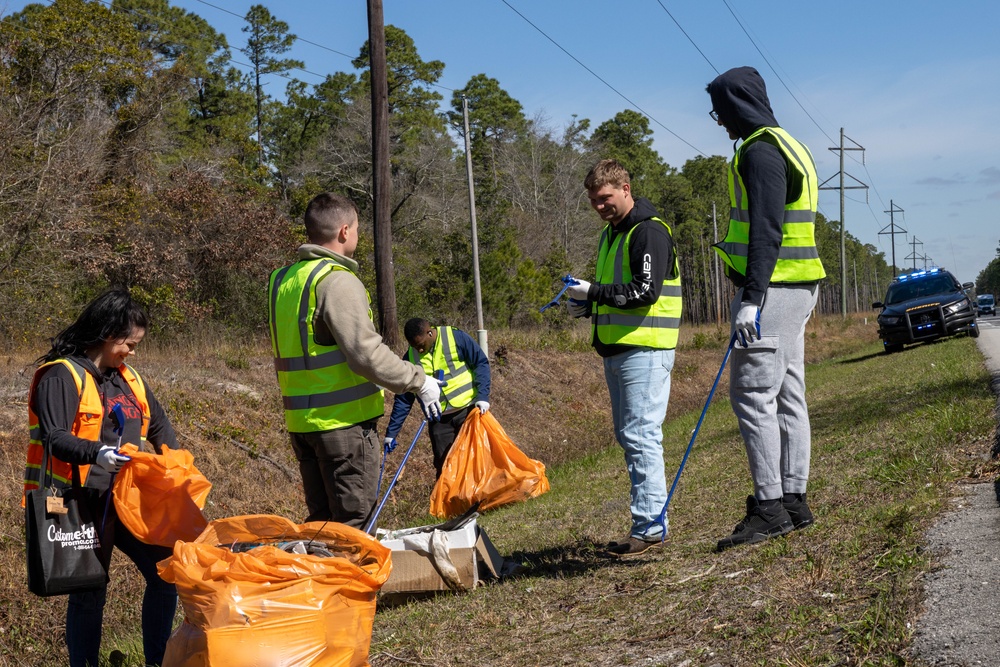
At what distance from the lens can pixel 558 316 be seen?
30.7 meters

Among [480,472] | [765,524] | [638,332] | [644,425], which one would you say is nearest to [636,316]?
[638,332]

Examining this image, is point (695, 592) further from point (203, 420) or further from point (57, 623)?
point (203, 420)

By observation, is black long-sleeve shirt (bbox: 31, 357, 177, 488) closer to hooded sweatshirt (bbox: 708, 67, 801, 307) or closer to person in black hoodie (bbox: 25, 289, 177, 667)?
person in black hoodie (bbox: 25, 289, 177, 667)

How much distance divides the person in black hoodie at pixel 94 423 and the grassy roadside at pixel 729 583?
1.07 metres

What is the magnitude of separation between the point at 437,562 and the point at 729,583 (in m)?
1.61

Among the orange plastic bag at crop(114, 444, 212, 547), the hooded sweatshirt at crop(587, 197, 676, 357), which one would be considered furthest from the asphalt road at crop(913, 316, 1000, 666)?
the orange plastic bag at crop(114, 444, 212, 547)

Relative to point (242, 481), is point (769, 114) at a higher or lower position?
higher

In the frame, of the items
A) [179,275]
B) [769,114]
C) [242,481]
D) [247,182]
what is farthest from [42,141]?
[769,114]

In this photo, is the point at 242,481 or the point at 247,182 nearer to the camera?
the point at 242,481

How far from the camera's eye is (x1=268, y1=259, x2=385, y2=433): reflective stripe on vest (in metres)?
4.04

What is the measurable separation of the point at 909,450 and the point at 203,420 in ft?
26.5

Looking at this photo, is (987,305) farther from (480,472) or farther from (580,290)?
(580,290)

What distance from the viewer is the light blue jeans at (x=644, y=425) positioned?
15.2 ft

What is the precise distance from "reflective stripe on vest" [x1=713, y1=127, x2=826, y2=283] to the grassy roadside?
3.70ft
